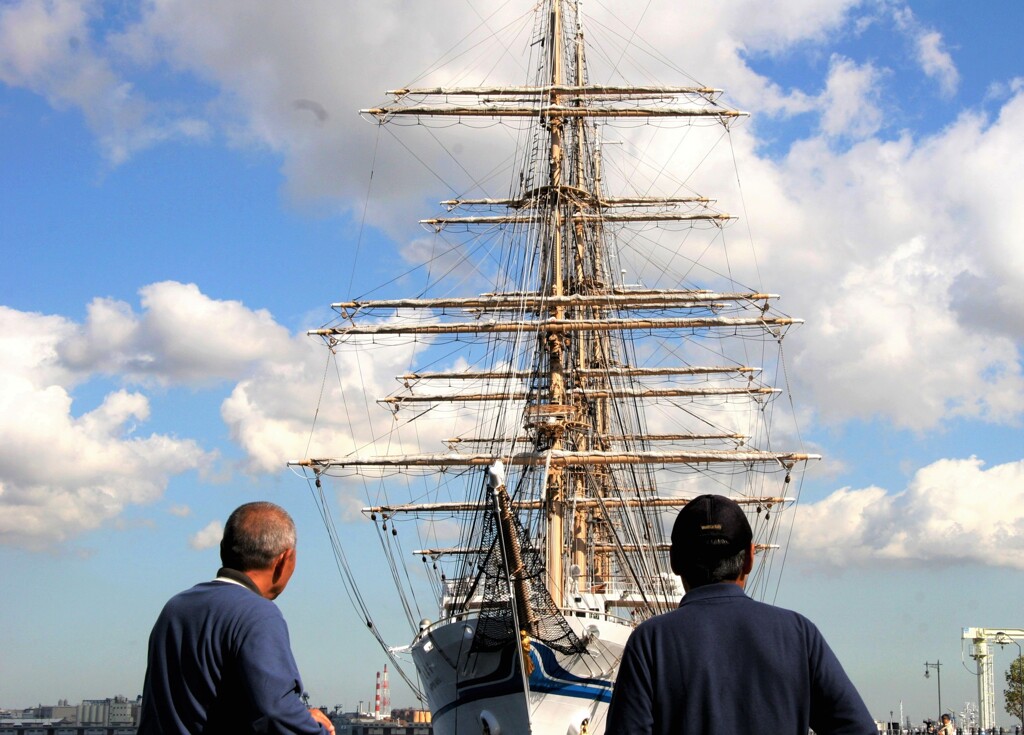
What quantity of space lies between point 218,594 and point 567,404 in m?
45.0

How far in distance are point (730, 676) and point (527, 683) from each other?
32.4 meters

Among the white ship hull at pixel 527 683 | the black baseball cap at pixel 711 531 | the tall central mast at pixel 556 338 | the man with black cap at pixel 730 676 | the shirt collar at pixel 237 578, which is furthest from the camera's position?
the tall central mast at pixel 556 338

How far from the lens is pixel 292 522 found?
558 centimetres

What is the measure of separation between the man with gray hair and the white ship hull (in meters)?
31.5

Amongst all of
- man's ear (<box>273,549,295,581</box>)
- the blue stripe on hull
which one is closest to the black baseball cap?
man's ear (<box>273,549,295,581</box>)

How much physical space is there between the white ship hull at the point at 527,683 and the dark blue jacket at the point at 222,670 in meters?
31.5

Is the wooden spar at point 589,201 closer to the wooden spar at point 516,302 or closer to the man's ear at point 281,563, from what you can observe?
the wooden spar at point 516,302

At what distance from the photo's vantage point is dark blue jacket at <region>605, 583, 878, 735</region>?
454 centimetres

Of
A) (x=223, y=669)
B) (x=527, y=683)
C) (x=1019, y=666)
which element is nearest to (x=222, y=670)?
(x=223, y=669)

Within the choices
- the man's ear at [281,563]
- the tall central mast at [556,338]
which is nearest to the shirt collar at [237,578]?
the man's ear at [281,563]

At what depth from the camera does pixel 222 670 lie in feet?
16.8

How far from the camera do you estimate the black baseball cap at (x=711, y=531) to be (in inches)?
193

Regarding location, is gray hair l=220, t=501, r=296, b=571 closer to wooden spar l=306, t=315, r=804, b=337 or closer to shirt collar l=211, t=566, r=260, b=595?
shirt collar l=211, t=566, r=260, b=595

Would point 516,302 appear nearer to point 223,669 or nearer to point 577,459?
point 577,459
